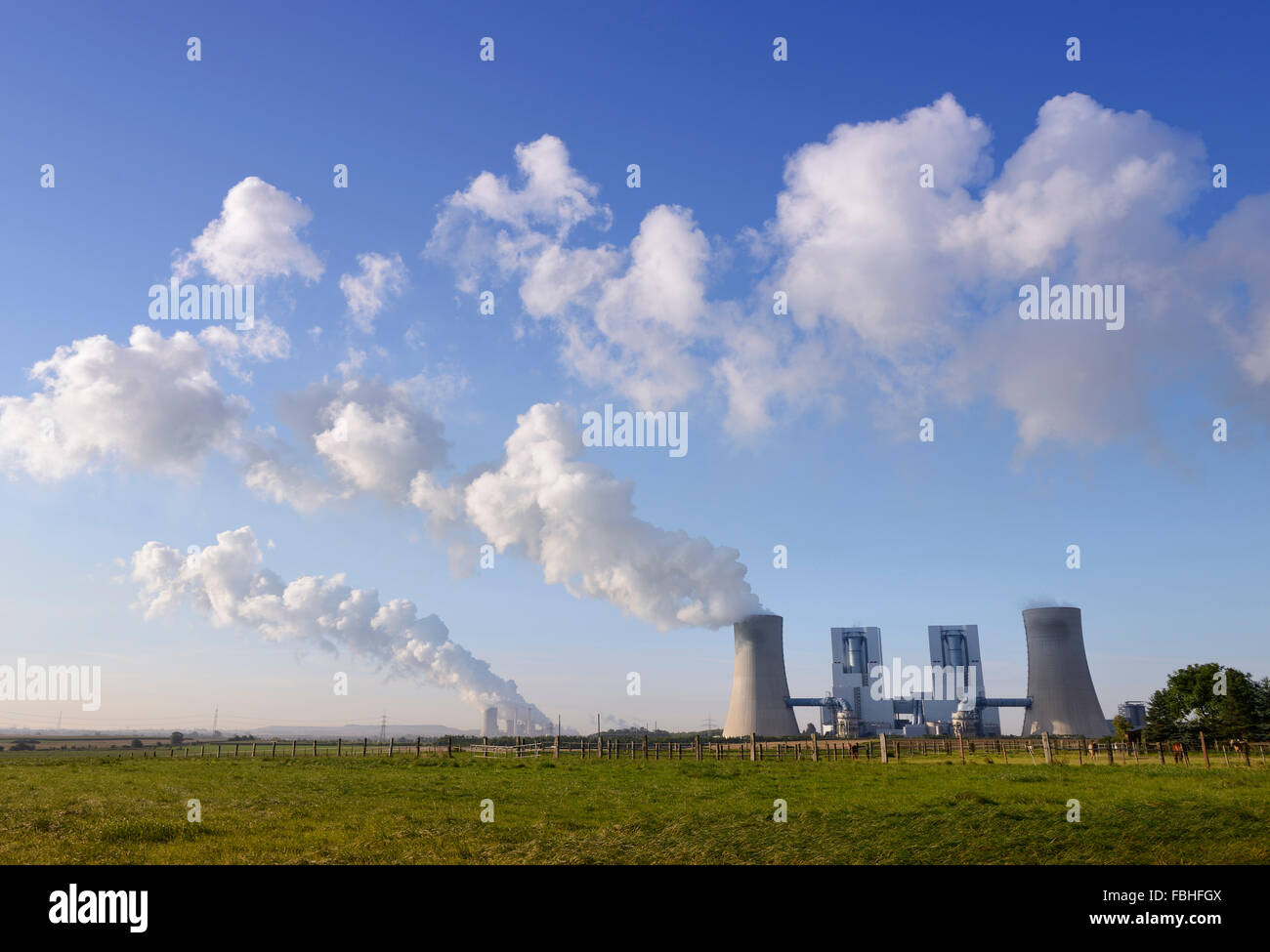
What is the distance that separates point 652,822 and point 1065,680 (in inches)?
2687

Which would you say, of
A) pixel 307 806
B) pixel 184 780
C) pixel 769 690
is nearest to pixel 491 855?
pixel 307 806

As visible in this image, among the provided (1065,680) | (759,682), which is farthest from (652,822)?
(1065,680)

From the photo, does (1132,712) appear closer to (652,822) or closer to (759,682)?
(759,682)

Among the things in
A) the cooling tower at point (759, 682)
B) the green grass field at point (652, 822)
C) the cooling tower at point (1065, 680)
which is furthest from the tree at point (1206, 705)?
the green grass field at point (652, 822)

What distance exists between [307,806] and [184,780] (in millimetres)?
12713

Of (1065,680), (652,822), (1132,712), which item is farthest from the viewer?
(1132,712)

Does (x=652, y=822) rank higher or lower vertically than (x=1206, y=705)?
higher

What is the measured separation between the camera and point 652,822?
14062mm

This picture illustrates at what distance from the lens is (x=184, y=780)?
2652cm

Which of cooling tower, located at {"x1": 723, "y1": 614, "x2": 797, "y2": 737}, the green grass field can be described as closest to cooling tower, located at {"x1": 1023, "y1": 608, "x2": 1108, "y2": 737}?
cooling tower, located at {"x1": 723, "y1": 614, "x2": 797, "y2": 737}

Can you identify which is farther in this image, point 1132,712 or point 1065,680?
point 1132,712

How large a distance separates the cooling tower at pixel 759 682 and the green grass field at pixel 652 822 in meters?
47.8
